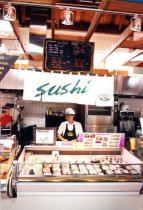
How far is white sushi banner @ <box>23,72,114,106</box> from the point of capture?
4.48 meters

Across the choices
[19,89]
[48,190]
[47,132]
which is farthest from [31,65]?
[48,190]

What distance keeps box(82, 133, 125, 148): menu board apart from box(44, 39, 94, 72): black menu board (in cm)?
139

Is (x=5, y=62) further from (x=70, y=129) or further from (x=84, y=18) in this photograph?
(x=70, y=129)

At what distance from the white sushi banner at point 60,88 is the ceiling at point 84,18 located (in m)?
0.73

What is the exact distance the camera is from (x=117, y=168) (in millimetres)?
4375

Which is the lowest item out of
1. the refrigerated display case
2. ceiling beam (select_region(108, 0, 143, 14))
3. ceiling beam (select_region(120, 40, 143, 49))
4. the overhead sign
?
the refrigerated display case

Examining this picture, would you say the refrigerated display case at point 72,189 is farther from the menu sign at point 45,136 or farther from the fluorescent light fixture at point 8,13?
the fluorescent light fixture at point 8,13

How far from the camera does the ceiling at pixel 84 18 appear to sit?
310 cm

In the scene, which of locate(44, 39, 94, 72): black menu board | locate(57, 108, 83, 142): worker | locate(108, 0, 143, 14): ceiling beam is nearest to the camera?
locate(108, 0, 143, 14): ceiling beam

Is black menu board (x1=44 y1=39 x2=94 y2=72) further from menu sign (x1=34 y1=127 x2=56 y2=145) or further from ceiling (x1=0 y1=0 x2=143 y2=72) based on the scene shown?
menu sign (x1=34 y1=127 x2=56 y2=145)

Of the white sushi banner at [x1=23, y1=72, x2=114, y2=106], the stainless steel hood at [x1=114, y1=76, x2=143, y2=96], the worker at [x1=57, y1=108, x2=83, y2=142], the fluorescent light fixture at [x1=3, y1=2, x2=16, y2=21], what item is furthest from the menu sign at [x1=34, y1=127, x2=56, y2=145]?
the stainless steel hood at [x1=114, y1=76, x2=143, y2=96]

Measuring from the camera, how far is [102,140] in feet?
16.7

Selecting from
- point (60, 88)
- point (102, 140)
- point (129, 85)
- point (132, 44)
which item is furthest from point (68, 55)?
point (129, 85)

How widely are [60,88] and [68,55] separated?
0.93 m
